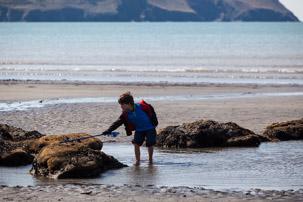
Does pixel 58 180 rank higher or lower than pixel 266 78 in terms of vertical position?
lower

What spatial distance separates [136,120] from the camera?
829 centimetres

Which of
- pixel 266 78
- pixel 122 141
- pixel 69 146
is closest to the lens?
pixel 69 146

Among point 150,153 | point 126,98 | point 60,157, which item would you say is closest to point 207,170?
point 150,153

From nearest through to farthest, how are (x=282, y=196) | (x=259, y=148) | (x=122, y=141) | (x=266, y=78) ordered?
(x=282, y=196)
(x=259, y=148)
(x=122, y=141)
(x=266, y=78)

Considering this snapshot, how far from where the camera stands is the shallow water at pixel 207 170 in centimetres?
704

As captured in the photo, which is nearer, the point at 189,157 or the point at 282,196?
the point at 282,196

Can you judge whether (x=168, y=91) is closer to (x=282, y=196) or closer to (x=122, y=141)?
(x=122, y=141)

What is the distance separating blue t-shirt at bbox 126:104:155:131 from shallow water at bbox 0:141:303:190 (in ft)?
1.81

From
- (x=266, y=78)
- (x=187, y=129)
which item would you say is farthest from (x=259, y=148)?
(x=266, y=78)

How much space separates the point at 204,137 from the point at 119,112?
4.84m

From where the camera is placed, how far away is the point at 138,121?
27.2 ft

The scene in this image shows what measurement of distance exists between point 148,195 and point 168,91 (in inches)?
538

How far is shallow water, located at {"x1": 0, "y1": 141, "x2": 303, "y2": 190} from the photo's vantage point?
704 cm

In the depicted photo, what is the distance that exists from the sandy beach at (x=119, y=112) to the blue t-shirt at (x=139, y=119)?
1.69 m
